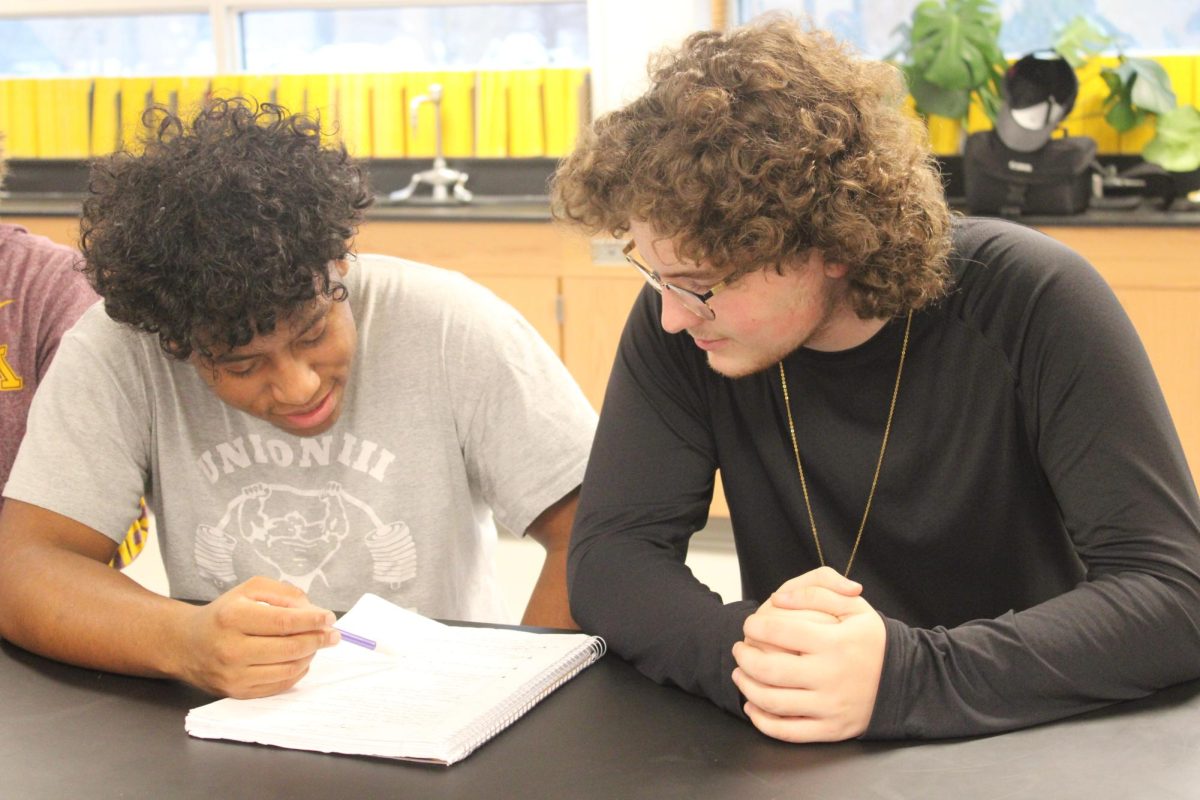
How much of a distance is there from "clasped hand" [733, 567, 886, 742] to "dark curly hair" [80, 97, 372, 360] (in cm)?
59

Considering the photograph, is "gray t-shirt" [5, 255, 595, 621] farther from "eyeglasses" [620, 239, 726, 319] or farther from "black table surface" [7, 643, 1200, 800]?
"black table surface" [7, 643, 1200, 800]

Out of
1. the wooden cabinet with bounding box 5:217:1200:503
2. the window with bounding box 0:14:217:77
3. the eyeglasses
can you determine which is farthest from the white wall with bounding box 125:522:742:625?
the eyeglasses

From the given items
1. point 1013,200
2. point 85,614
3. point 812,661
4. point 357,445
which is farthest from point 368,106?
point 812,661

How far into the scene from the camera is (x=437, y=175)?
3.90m

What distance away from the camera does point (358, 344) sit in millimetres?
1557

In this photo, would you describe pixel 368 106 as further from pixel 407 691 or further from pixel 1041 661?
pixel 1041 661

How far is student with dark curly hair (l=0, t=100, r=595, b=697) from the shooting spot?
1.33 m

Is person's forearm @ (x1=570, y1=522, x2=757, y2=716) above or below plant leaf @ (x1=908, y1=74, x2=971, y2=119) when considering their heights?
below

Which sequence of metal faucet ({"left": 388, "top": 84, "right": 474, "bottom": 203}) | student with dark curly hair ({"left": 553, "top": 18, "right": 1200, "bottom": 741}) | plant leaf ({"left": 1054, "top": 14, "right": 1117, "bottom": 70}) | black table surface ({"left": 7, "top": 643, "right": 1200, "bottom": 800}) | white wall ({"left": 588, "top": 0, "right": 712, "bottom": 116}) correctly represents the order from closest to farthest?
black table surface ({"left": 7, "top": 643, "right": 1200, "bottom": 800}) < student with dark curly hair ({"left": 553, "top": 18, "right": 1200, "bottom": 741}) < plant leaf ({"left": 1054, "top": 14, "right": 1117, "bottom": 70}) < white wall ({"left": 588, "top": 0, "right": 712, "bottom": 116}) < metal faucet ({"left": 388, "top": 84, "right": 474, "bottom": 203})

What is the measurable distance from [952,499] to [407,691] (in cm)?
56

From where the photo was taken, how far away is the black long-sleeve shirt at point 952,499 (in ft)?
3.50

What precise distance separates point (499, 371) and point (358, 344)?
175 millimetres

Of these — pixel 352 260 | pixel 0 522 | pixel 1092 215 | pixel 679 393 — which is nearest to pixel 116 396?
pixel 0 522

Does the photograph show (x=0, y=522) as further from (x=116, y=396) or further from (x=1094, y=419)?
(x=1094, y=419)
